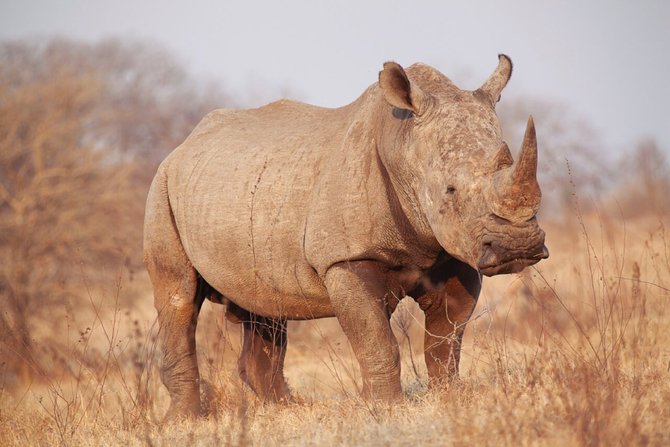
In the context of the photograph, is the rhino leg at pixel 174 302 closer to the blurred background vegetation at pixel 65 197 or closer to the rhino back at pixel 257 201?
the rhino back at pixel 257 201

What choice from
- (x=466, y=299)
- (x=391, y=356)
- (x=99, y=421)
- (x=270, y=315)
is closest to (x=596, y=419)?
(x=391, y=356)

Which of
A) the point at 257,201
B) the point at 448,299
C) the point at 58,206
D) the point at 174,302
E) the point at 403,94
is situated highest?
the point at 403,94

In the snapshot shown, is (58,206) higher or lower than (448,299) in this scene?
lower

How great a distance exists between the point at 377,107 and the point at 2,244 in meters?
12.9

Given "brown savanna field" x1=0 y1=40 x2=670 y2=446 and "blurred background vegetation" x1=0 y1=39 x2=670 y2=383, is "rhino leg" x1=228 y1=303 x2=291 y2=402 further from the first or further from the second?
"blurred background vegetation" x1=0 y1=39 x2=670 y2=383

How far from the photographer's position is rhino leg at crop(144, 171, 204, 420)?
7.85 m

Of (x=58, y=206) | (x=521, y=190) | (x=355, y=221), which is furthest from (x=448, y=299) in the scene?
(x=58, y=206)

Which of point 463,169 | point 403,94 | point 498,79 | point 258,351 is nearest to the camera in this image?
point 463,169

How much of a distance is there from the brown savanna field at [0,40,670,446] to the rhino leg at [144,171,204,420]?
0.60ft

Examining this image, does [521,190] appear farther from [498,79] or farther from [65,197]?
[65,197]

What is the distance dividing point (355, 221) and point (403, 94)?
773 mm

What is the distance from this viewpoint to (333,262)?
20.4ft

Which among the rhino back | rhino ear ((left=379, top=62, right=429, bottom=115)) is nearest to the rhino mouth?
rhino ear ((left=379, top=62, right=429, bottom=115))

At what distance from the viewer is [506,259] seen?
5.24m
